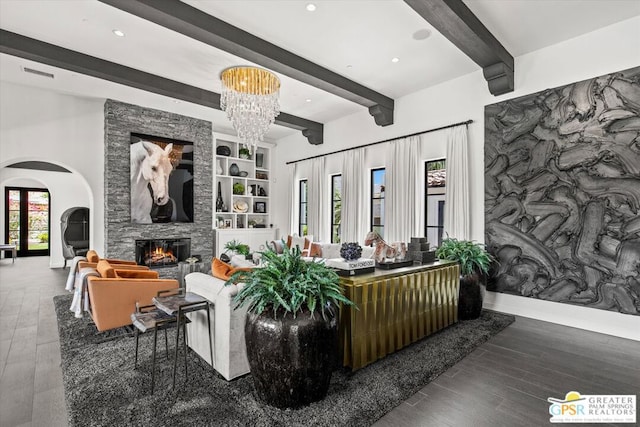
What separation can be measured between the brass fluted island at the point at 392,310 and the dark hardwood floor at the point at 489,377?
566 mm

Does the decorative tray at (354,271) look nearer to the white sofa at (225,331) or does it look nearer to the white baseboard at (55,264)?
the white sofa at (225,331)

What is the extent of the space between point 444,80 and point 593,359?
4555 millimetres

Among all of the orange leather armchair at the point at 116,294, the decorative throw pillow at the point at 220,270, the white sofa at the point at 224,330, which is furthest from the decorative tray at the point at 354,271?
the orange leather armchair at the point at 116,294

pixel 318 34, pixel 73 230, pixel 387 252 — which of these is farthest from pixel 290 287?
pixel 73 230

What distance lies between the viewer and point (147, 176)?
7090 mm

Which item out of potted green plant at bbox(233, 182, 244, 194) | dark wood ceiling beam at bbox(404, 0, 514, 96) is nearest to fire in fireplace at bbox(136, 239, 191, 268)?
potted green plant at bbox(233, 182, 244, 194)

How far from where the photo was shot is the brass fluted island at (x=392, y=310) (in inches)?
115

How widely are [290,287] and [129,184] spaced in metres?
6.09

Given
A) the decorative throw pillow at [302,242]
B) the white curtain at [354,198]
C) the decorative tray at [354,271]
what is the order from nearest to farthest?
the decorative tray at [354,271]
the white curtain at [354,198]
the decorative throw pillow at [302,242]

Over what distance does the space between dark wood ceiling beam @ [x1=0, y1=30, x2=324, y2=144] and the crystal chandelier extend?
901 mm

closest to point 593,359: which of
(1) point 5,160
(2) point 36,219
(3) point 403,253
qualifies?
(3) point 403,253

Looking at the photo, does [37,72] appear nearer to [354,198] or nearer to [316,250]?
[316,250]

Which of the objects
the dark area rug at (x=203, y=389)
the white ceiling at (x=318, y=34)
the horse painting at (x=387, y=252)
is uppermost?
the white ceiling at (x=318, y=34)

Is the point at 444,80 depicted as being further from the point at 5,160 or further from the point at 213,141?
the point at 5,160
